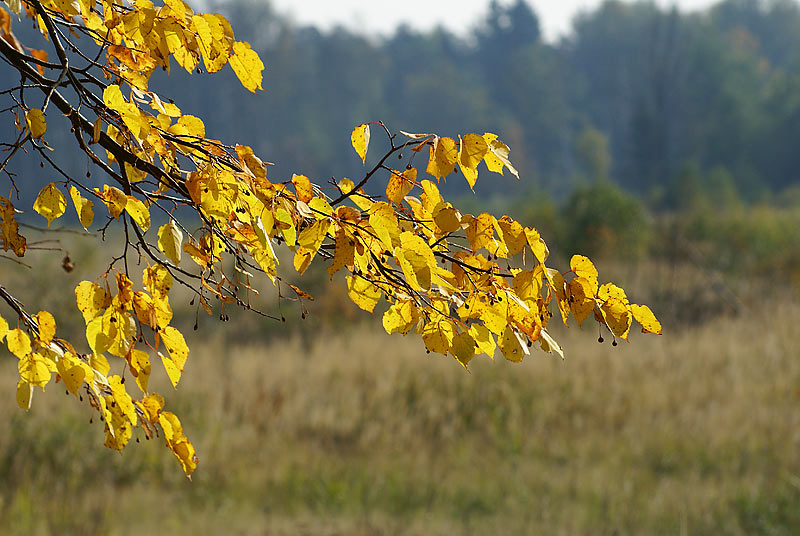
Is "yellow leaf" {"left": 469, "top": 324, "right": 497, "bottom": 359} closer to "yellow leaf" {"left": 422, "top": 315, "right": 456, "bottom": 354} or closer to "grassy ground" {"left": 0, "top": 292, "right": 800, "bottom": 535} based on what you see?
"yellow leaf" {"left": 422, "top": 315, "right": 456, "bottom": 354}

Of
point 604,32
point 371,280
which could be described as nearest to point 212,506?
point 371,280

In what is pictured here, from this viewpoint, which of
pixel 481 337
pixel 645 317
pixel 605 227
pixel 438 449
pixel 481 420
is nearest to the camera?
pixel 645 317

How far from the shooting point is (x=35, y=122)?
1294mm

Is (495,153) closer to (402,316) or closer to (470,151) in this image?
(470,151)

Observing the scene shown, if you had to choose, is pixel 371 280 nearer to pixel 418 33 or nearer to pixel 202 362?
pixel 202 362

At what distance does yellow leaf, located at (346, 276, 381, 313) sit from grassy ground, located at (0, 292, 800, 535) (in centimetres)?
363

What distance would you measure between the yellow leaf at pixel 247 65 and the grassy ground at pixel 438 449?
3.87 m

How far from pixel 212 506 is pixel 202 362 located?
3.22 metres

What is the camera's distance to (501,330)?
1.30 metres

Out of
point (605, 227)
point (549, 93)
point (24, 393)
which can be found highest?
point (549, 93)

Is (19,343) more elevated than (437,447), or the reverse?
(437,447)

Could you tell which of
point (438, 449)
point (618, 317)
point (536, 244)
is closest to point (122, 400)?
point (536, 244)

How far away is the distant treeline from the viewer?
36.9m

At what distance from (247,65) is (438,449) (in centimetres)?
541
